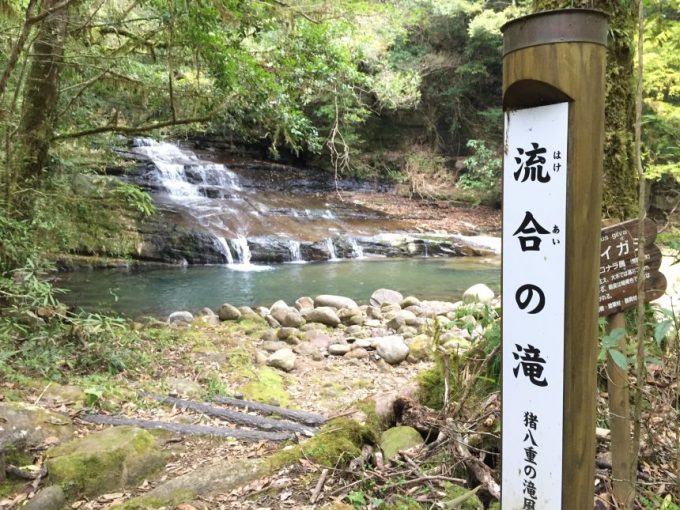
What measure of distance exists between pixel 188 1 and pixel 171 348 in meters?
3.36

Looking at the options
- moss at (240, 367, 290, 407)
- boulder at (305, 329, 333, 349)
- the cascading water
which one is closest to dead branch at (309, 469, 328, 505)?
moss at (240, 367, 290, 407)

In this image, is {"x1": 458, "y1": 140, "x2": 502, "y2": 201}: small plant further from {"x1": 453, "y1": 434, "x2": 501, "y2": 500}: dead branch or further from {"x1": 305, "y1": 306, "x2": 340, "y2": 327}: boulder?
{"x1": 453, "y1": 434, "x2": 501, "y2": 500}: dead branch

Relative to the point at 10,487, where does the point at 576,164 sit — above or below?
above

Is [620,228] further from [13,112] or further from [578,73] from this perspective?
[13,112]

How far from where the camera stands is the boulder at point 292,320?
7098 millimetres

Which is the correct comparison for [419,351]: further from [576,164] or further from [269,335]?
[576,164]

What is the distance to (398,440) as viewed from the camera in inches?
103

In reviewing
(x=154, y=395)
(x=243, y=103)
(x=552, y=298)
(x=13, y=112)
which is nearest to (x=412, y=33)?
(x=243, y=103)

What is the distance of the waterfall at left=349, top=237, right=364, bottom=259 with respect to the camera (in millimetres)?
13718

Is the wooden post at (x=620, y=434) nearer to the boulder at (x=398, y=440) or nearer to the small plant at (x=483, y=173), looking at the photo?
the boulder at (x=398, y=440)

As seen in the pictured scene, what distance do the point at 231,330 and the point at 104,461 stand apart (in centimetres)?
392

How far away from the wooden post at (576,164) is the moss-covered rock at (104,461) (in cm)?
219

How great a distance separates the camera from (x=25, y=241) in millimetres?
4359

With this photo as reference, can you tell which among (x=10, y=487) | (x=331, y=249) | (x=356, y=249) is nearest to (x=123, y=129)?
(x=10, y=487)
